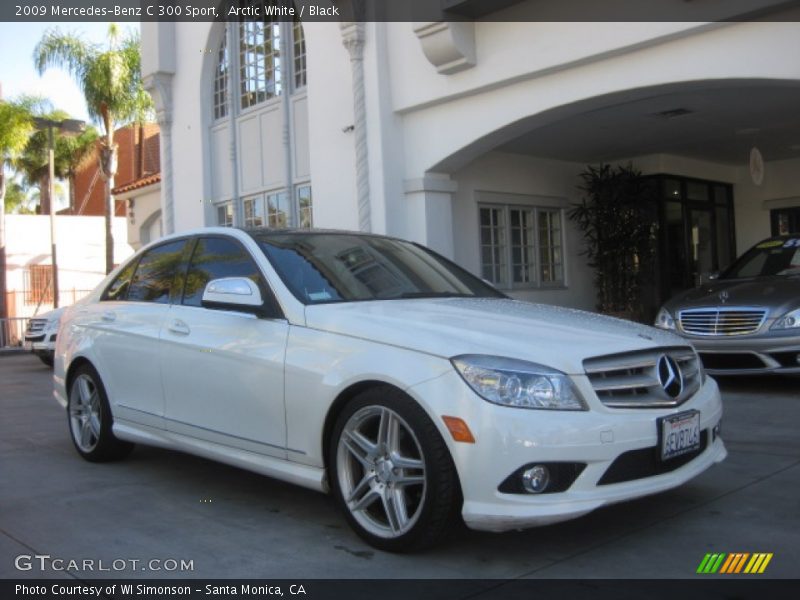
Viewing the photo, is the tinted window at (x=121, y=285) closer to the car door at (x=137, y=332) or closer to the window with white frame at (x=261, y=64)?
the car door at (x=137, y=332)

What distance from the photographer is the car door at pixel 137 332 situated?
524 cm

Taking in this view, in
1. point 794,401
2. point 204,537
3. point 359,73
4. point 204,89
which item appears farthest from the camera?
point 204,89

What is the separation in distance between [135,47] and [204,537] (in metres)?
24.1

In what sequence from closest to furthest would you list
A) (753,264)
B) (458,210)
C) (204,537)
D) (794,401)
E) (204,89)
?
(204,537), (794,401), (753,264), (458,210), (204,89)

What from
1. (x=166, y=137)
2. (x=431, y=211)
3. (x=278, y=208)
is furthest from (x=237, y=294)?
(x=166, y=137)

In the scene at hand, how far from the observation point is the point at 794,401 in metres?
7.49

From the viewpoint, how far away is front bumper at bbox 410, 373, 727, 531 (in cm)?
348

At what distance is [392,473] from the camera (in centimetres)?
383

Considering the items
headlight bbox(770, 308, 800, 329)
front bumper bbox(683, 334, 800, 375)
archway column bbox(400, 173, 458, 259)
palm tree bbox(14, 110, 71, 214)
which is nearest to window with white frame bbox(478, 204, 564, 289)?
Result: archway column bbox(400, 173, 458, 259)

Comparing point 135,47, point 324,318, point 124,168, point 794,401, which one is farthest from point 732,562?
point 124,168

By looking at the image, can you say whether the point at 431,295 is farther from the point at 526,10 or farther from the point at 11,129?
the point at 11,129

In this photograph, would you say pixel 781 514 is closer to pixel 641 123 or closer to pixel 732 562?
pixel 732 562

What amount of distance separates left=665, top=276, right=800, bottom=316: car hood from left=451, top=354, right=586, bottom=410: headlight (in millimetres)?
4926

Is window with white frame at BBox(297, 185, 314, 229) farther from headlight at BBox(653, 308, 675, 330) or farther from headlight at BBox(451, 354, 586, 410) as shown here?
headlight at BBox(451, 354, 586, 410)
